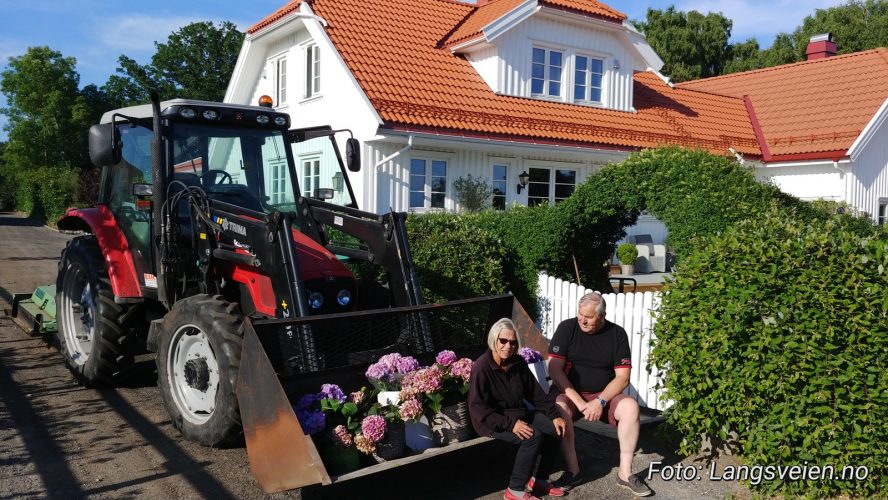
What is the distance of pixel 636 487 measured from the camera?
5.03m

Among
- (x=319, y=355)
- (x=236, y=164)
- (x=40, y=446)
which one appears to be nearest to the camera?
(x=319, y=355)

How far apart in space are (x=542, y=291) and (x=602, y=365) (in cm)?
376

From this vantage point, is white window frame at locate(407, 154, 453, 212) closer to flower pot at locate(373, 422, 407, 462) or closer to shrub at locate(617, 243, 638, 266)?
shrub at locate(617, 243, 638, 266)

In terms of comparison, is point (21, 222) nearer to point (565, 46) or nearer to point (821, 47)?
point (565, 46)

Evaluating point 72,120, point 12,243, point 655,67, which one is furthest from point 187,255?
point 72,120

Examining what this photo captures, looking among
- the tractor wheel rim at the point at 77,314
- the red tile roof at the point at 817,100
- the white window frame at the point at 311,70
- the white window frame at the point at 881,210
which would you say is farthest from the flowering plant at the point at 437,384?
the white window frame at the point at 881,210

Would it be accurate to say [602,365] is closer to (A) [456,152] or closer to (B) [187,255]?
(B) [187,255]

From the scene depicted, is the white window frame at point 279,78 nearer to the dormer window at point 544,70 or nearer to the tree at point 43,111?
the dormer window at point 544,70

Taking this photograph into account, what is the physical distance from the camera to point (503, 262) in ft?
31.8

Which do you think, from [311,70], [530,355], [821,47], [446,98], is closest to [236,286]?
[530,355]

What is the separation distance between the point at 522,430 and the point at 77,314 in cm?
506

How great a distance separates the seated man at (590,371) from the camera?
5273mm

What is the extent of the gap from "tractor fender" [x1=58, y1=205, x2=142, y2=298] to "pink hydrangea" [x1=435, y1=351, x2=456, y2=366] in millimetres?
3044

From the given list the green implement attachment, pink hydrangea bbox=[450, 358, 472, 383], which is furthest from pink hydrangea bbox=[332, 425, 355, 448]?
the green implement attachment
